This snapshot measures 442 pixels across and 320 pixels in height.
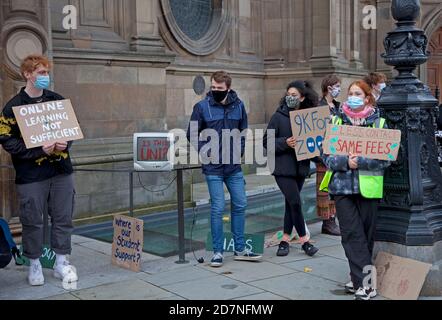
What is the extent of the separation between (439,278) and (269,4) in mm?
11302

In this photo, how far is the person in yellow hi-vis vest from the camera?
5.41 meters

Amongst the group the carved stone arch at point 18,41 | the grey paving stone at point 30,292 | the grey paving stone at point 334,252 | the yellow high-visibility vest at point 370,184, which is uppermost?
the carved stone arch at point 18,41

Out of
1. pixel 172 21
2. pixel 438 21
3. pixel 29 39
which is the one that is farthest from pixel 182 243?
pixel 438 21

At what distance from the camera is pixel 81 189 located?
30.0 feet

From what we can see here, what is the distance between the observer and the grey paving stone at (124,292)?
221 inches

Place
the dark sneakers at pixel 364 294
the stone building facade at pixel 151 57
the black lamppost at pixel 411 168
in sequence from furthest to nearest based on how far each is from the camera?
the stone building facade at pixel 151 57
the black lamppost at pixel 411 168
the dark sneakers at pixel 364 294

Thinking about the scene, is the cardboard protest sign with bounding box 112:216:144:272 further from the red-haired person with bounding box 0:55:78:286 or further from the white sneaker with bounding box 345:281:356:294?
the white sneaker with bounding box 345:281:356:294

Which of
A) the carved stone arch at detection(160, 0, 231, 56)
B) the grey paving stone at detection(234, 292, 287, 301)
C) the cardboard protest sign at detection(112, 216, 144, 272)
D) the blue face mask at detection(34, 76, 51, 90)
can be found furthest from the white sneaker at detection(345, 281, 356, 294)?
the carved stone arch at detection(160, 0, 231, 56)

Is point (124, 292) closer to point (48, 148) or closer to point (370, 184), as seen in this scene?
point (48, 148)

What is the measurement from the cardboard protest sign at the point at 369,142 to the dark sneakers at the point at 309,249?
6.76ft

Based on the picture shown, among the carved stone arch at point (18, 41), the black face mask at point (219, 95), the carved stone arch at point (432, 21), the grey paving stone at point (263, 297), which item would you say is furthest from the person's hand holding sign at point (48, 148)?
the carved stone arch at point (432, 21)

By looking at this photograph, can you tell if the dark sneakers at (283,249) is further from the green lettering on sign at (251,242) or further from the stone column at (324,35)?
the stone column at (324,35)

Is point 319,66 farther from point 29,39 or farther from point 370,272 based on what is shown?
point 370,272

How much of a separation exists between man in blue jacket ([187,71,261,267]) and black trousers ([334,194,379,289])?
152cm
